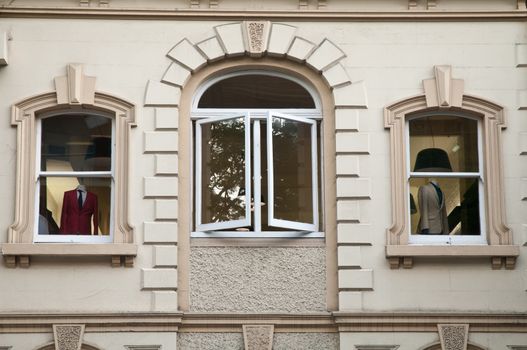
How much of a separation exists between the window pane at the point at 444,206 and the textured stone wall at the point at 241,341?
6.66ft

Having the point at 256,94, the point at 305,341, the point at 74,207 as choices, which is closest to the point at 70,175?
the point at 74,207

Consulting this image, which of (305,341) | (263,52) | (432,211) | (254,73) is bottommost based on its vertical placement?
(305,341)

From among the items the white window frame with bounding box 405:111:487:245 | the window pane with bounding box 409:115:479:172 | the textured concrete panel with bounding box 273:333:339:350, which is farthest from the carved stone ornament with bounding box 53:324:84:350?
the window pane with bounding box 409:115:479:172

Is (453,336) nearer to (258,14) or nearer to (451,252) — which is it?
(451,252)

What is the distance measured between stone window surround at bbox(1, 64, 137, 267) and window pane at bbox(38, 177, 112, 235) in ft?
1.01

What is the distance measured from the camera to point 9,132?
17.8 meters

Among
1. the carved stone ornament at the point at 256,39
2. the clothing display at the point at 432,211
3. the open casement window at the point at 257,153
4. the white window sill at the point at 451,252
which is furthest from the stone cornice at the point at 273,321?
the carved stone ornament at the point at 256,39

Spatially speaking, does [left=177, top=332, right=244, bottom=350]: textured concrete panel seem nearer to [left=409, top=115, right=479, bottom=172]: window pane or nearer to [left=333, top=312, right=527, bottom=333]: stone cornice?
[left=333, top=312, right=527, bottom=333]: stone cornice

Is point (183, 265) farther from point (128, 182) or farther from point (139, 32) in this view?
point (139, 32)

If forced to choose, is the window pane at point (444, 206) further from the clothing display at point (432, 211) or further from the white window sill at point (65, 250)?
the white window sill at point (65, 250)

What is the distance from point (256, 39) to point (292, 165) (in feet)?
6.00

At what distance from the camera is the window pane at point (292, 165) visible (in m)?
18.1

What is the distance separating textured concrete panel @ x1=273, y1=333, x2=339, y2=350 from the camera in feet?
57.1

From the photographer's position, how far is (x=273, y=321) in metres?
17.4
